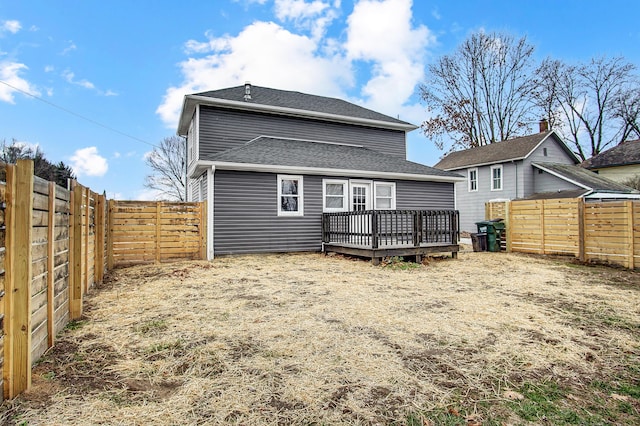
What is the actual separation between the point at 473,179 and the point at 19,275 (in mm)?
22894

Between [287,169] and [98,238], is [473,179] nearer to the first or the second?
[287,169]

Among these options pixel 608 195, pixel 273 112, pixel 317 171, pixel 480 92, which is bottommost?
pixel 608 195

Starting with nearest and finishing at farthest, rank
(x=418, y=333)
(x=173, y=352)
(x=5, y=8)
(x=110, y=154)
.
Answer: (x=173, y=352) → (x=418, y=333) → (x=5, y=8) → (x=110, y=154)

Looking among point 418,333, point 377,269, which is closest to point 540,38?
point 377,269

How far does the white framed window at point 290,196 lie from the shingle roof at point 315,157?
2.07ft

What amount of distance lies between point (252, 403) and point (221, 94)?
41.4 feet

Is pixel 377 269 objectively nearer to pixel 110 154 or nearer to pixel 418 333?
pixel 418 333

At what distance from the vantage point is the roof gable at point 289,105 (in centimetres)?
1266

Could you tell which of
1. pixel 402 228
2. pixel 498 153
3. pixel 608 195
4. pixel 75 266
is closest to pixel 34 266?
pixel 75 266

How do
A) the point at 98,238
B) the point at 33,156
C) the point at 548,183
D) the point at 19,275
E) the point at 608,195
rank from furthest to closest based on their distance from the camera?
the point at 33,156 → the point at 548,183 → the point at 608,195 → the point at 98,238 → the point at 19,275

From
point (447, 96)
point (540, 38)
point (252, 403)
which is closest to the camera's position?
point (252, 403)

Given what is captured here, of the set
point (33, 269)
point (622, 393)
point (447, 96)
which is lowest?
point (622, 393)

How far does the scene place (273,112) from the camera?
1356 centimetres

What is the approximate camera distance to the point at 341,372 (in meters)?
2.88
